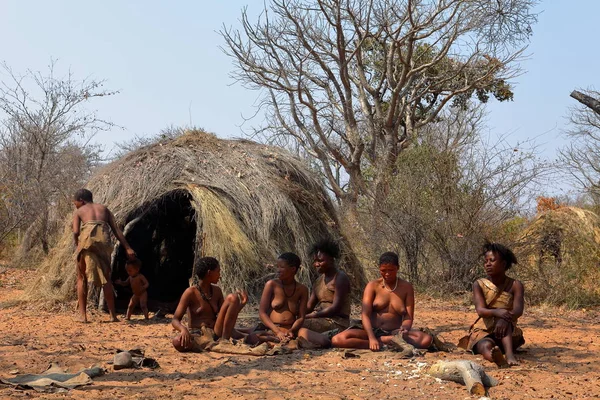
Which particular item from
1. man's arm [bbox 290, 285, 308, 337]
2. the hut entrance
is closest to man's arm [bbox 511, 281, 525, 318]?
man's arm [bbox 290, 285, 308, 337]

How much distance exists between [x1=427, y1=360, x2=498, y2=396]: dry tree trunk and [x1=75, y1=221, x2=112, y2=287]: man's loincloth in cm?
421

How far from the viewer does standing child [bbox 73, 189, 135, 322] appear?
26.0 feet

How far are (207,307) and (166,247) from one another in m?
5.24

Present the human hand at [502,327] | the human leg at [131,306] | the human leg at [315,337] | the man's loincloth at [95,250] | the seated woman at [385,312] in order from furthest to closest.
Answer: the human leg at [131,306] → the man's loincloth at [95,250] → the human leg at [315,337] → the seated woman at [385,312] → the human hand at [502,327]

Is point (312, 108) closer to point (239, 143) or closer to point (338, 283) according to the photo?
point (239, 143)

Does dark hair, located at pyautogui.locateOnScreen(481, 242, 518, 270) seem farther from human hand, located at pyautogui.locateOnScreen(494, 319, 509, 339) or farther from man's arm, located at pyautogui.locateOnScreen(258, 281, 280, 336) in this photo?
man's arm, located at pyautogui.locateOnScreen(258, 281, 280, 336)

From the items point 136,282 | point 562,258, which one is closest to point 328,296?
point 136,282

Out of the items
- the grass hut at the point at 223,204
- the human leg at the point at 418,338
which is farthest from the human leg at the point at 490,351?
the grass hut at the point at 223,204

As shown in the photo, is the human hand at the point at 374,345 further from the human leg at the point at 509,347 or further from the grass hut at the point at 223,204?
the grass hut at the point at 223,204

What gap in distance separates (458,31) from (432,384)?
12282 millimetres

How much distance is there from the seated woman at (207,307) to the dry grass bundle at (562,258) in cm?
539

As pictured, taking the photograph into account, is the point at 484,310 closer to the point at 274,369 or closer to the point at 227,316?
the point at 274,369

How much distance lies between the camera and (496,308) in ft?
19.6

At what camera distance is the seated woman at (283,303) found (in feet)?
21.2
